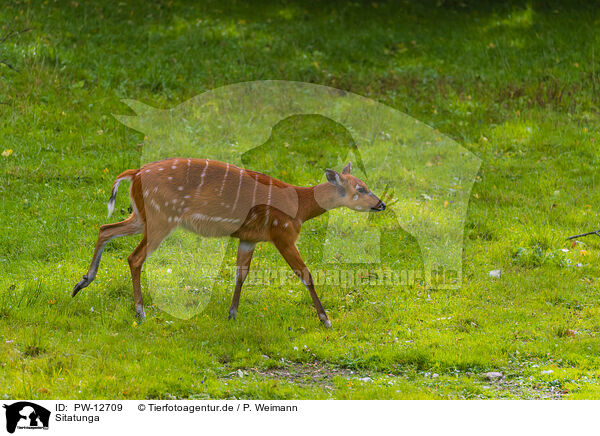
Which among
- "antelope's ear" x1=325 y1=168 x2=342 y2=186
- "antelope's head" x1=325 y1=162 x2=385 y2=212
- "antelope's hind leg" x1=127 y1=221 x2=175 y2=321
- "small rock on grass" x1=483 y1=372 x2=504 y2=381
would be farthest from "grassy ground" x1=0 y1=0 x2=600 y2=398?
"antelope's ear" x1=325 y1=168 x2=342 y2=186

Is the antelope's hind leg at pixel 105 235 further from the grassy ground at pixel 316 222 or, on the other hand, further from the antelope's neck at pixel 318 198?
the antelope's neck at pixel 318 198

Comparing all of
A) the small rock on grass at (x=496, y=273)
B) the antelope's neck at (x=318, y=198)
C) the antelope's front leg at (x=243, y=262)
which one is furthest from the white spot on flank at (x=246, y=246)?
the small rock on grass at (x=496, y=273)

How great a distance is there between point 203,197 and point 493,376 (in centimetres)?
347

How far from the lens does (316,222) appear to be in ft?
36.1

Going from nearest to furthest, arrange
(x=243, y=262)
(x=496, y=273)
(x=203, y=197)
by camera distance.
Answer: (x=203, y=197)
(x=243, y=262)
(x=496, y=273)

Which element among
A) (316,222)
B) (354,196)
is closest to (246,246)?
(354,196)

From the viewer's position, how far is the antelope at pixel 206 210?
804cm

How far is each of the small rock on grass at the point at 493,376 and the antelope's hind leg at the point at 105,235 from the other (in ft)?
12.8

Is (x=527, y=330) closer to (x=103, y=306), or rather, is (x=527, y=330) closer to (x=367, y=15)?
(x=103, y=306)

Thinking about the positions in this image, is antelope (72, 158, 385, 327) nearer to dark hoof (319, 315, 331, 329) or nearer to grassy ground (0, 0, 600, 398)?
dark hoof (319, 315, 331, 329)

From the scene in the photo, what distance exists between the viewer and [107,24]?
16.2m

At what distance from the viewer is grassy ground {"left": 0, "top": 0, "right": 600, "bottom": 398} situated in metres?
7.25

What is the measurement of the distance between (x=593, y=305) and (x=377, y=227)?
10.4ft

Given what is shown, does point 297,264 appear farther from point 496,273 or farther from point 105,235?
point 496,273
